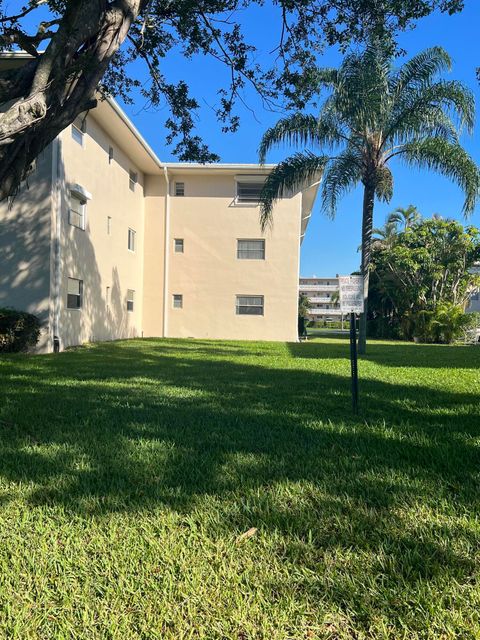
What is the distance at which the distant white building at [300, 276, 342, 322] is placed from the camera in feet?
302

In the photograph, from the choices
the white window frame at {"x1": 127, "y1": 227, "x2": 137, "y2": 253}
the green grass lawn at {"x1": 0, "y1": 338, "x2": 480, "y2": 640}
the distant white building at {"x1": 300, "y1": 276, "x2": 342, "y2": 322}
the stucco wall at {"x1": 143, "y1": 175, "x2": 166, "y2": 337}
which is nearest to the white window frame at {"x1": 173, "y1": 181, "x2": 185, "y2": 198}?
the stucco wall at {"x1": 143, "y1": 175, "x2": 166, "y2": 337}

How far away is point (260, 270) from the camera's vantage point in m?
20.5

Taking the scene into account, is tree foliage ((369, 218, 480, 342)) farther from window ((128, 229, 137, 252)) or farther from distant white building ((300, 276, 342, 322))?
distant white building ((300, 276, 342, 322))

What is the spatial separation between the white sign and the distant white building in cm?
8286

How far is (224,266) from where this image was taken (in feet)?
67.7

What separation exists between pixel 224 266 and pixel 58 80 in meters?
16.3

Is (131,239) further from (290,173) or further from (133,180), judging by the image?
(290,173)

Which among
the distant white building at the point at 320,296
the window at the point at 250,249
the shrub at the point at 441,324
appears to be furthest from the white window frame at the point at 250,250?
the distant white building at the point at 320,296

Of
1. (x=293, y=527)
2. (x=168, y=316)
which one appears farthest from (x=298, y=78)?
(x=168, y=316)

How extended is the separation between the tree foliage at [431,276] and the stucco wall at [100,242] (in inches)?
589

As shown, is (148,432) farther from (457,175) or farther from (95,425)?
(457,175)

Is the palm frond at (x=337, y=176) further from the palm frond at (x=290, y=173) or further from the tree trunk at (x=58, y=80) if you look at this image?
the tree trunk at (x=58, y=80)

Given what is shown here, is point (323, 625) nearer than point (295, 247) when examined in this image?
Yes

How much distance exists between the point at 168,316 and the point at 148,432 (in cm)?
1669
